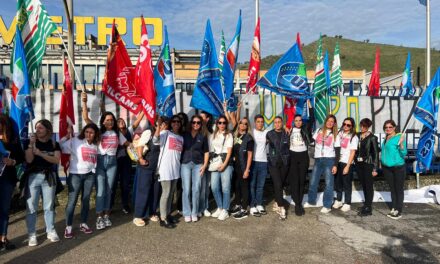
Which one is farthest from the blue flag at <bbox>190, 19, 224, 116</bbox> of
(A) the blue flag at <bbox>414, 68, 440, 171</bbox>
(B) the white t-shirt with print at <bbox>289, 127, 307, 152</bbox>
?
A: (A) the blue flag at <bbox>414, 68, 440, 171</bbox>

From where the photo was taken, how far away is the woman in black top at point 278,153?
20.5ft

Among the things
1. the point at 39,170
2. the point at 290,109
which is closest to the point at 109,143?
the point at 39,170

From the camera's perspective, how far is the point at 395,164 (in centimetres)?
619

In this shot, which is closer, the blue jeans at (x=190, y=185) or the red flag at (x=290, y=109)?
the blue jeans at (x=190, y=185)

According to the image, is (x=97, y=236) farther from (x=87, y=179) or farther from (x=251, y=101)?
(x=251, y=101)

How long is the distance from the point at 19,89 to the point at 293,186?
461 cm

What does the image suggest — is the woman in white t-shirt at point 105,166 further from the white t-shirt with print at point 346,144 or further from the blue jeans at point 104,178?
the white t-shirt with print at point 346,144

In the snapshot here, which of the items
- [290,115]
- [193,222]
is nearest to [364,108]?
[290,115]

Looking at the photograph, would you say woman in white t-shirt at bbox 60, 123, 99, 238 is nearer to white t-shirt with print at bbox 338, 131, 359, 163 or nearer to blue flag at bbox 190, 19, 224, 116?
blue flag at bbox 190, 19, 224, 116

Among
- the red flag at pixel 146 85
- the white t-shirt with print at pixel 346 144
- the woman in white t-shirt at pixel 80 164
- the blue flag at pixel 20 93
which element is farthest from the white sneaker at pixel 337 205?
the blue flag at pixel 20 93

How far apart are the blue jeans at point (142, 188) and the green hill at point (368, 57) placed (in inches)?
3006

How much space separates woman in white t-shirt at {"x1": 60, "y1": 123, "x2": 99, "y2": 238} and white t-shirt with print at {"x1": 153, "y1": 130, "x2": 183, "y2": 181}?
0.94m

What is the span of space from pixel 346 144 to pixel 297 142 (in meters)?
0.96

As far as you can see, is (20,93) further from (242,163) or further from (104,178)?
(242,163)
